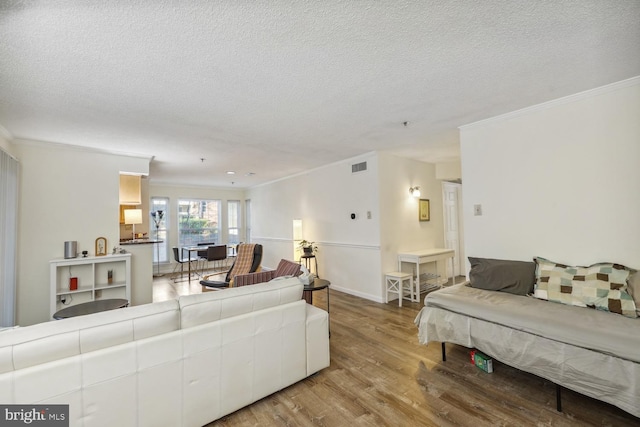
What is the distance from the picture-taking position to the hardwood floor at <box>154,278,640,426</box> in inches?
72.7

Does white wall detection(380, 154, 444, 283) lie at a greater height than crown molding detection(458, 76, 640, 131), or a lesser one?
lesser

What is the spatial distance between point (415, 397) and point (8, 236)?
4730mm

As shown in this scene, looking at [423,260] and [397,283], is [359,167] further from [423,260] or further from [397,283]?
[397,283]

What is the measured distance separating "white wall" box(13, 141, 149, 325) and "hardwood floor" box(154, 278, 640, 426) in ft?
12.2

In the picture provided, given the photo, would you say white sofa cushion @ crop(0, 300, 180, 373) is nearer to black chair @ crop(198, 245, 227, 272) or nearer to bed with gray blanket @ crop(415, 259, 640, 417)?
bed with gray blanket @ crop(415, 259, 640, 417)

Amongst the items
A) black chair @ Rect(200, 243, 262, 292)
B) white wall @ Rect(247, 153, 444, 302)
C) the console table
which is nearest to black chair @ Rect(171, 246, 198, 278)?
black chair @ Rect(200, 243, 262, 292)

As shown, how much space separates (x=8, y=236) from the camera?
3172 mm

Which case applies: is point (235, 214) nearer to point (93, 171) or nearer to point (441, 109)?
point (93, 171)

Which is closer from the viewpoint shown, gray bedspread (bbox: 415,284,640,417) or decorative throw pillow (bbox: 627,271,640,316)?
gray bedspread (bbox: 415,284,640,417)

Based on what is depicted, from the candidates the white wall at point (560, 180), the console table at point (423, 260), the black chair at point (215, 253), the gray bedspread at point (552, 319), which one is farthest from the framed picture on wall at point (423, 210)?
the black chair at point (215, 253)

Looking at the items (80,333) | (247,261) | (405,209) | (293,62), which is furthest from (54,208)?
(405,209)

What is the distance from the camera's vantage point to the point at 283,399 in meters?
2.09

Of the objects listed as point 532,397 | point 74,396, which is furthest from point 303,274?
point 532,397

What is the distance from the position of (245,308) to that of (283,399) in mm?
793
